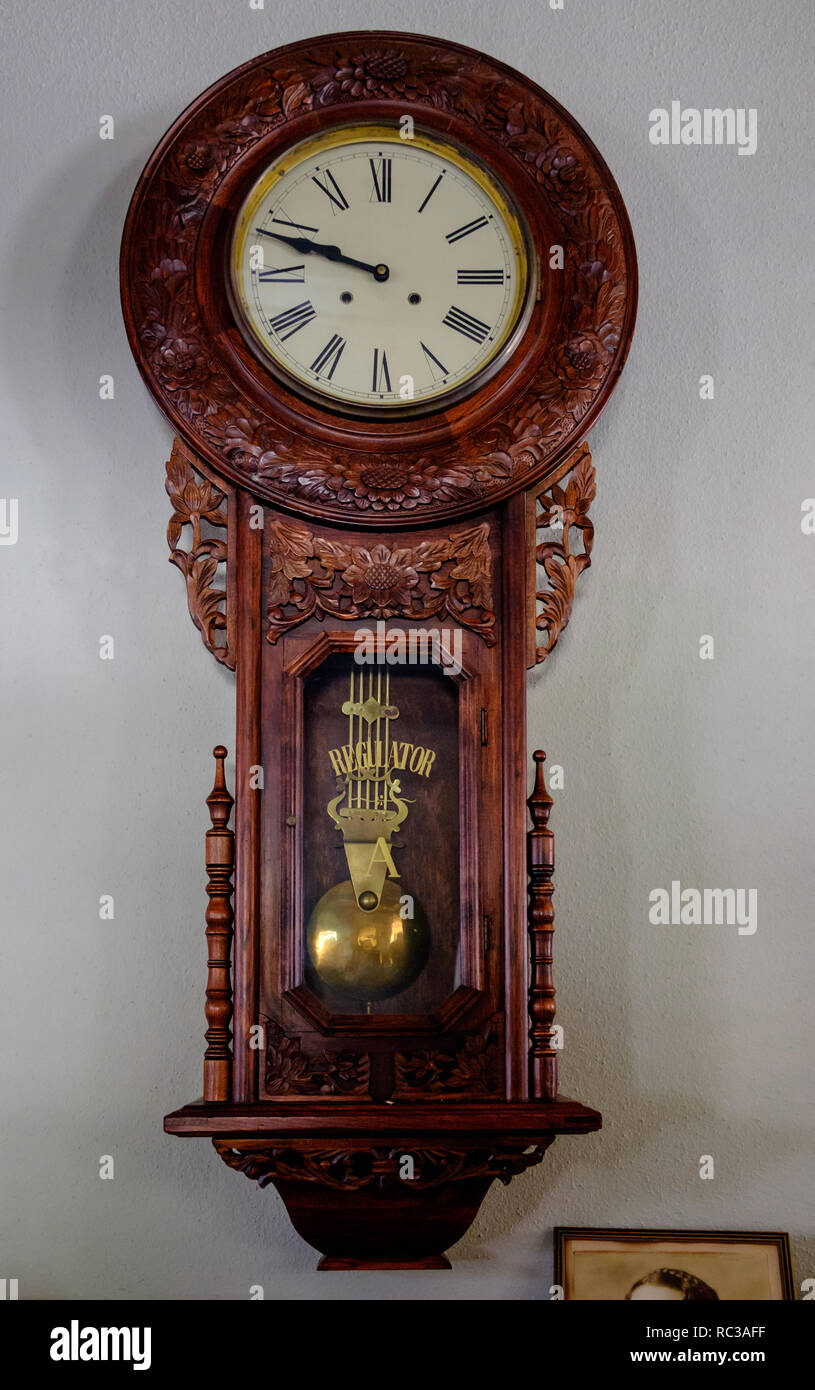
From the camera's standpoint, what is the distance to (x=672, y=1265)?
150 centimetres

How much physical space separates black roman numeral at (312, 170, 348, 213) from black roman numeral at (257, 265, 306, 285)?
→ 0.30ft

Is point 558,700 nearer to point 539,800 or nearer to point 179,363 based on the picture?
point 539,800

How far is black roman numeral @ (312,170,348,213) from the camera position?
5.14ft

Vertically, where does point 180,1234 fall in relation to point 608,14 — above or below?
below

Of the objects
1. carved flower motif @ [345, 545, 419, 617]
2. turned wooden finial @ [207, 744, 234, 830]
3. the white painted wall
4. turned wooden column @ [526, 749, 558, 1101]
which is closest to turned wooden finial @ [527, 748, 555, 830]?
turned wooden column @ [526, 749, 558, 1101]

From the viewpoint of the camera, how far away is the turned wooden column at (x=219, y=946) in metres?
1.43

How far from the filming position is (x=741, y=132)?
5.52ft

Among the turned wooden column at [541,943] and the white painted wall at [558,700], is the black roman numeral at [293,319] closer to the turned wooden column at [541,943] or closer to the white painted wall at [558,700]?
the white painted wall at [558,700]

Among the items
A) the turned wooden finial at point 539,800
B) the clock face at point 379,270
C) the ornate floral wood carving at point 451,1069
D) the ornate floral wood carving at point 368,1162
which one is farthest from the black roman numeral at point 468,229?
the ornate floral wood carving at point 368,1162

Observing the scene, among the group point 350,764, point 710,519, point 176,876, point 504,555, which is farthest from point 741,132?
point 176,876

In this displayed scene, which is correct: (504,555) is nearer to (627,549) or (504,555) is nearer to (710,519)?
(627,549)

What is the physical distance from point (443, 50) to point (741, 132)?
43 centimetres

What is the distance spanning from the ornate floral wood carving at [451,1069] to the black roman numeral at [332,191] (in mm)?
1042

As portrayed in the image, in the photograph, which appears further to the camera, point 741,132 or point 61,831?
point 741,132
